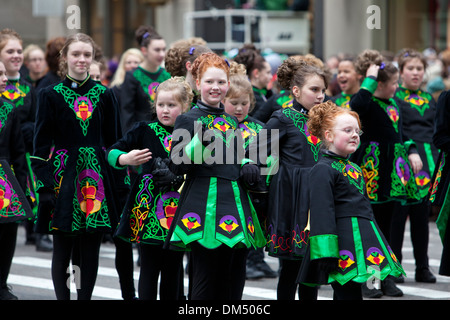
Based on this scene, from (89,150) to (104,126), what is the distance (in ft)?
0.82

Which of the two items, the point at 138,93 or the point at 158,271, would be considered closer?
the point at 158,271

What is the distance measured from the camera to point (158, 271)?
6281mm

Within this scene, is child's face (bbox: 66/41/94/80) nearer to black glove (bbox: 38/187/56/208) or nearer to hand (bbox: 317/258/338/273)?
black glove (bbox: 38/187/56/208)

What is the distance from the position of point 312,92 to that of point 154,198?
133cm

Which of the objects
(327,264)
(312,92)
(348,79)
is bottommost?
(327,264)

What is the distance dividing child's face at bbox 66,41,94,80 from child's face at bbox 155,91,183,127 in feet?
2.47

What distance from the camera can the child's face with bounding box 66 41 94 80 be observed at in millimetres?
6703

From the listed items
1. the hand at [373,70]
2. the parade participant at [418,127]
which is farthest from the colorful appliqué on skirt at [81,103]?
the parade participant at [418,127]

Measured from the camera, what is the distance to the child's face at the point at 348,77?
29.8 ft

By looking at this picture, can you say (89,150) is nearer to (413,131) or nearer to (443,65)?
(413,131)

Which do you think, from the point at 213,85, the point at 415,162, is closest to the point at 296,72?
the point at 213,85

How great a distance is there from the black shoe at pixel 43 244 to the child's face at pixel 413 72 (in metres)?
4.32

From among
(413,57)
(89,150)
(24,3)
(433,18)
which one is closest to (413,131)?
(413,57)

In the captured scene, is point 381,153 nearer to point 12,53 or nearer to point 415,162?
point 415,162
